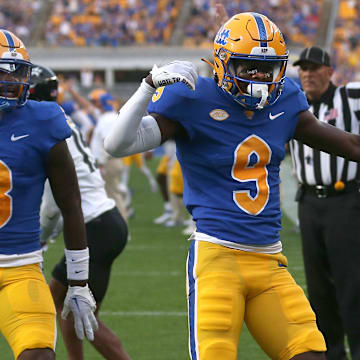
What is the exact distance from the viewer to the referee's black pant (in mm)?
4863

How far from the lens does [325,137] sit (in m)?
3.65

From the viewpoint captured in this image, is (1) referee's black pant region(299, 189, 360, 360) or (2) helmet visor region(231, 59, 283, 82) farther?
(1) referee's black pant region(299, 189, 360, 360)

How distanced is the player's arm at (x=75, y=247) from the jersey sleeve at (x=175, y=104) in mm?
456

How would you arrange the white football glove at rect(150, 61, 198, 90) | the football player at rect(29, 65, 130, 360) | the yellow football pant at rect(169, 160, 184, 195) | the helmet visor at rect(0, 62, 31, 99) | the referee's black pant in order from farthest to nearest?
the yellow football pant at rect(169, 160, 184, 195) → the referee's black pant → the football player at rect(29, 65, 130, 360) → the helmet visor at rect(0, 62, 31, 99) → the white football glove at rect(150, 61, 198, 90)

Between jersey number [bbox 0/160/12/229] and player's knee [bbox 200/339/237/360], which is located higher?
jersey number [bbox 0/160/12/229]

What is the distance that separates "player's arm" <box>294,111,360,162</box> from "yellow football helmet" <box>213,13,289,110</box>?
9.0 inches

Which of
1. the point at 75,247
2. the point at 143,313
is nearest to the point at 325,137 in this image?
the point at 75,247

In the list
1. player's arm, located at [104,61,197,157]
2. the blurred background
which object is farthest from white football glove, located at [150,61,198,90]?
the blurred background

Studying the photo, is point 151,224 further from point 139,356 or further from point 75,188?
point 75,188

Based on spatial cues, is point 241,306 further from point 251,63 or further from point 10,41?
point 10,41

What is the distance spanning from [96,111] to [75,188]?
1119 centimetres

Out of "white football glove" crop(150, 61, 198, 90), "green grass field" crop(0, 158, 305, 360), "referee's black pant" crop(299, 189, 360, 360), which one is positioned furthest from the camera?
"green grass field" crop(0, 158, 305, 360)

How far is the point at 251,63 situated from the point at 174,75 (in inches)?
16.8

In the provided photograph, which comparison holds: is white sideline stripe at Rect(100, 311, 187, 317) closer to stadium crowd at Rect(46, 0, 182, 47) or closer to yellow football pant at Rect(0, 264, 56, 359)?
yellow football pant at Rect(0, 264, 56, 359)
